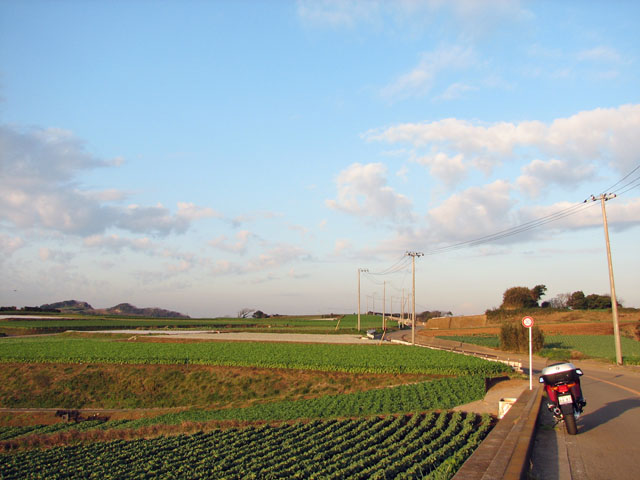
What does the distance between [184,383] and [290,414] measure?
19.3 metres

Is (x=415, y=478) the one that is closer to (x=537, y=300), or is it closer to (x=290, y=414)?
(x=290, y=414)

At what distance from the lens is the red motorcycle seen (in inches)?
415

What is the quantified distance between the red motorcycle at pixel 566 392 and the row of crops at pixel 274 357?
19190 millimetres

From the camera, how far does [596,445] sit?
32.0 ft

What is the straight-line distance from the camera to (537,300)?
12275cm

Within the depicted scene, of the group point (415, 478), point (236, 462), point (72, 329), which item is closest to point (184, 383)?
point (236, 462)

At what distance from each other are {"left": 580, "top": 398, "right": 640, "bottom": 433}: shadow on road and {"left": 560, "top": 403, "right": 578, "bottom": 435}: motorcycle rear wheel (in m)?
0.75

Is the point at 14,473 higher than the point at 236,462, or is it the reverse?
the point at 236,462

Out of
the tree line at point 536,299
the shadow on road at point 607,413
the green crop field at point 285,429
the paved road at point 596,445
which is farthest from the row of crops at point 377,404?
the tree line at point 536,299

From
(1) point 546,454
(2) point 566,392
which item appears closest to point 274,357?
(2) point 566,392

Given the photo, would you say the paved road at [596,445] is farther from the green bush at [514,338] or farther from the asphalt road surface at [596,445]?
the green bush at [514,338]

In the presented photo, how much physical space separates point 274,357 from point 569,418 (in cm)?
2987

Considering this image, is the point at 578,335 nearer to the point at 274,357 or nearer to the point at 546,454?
the point at 274,357

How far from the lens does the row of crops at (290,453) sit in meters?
10.8
